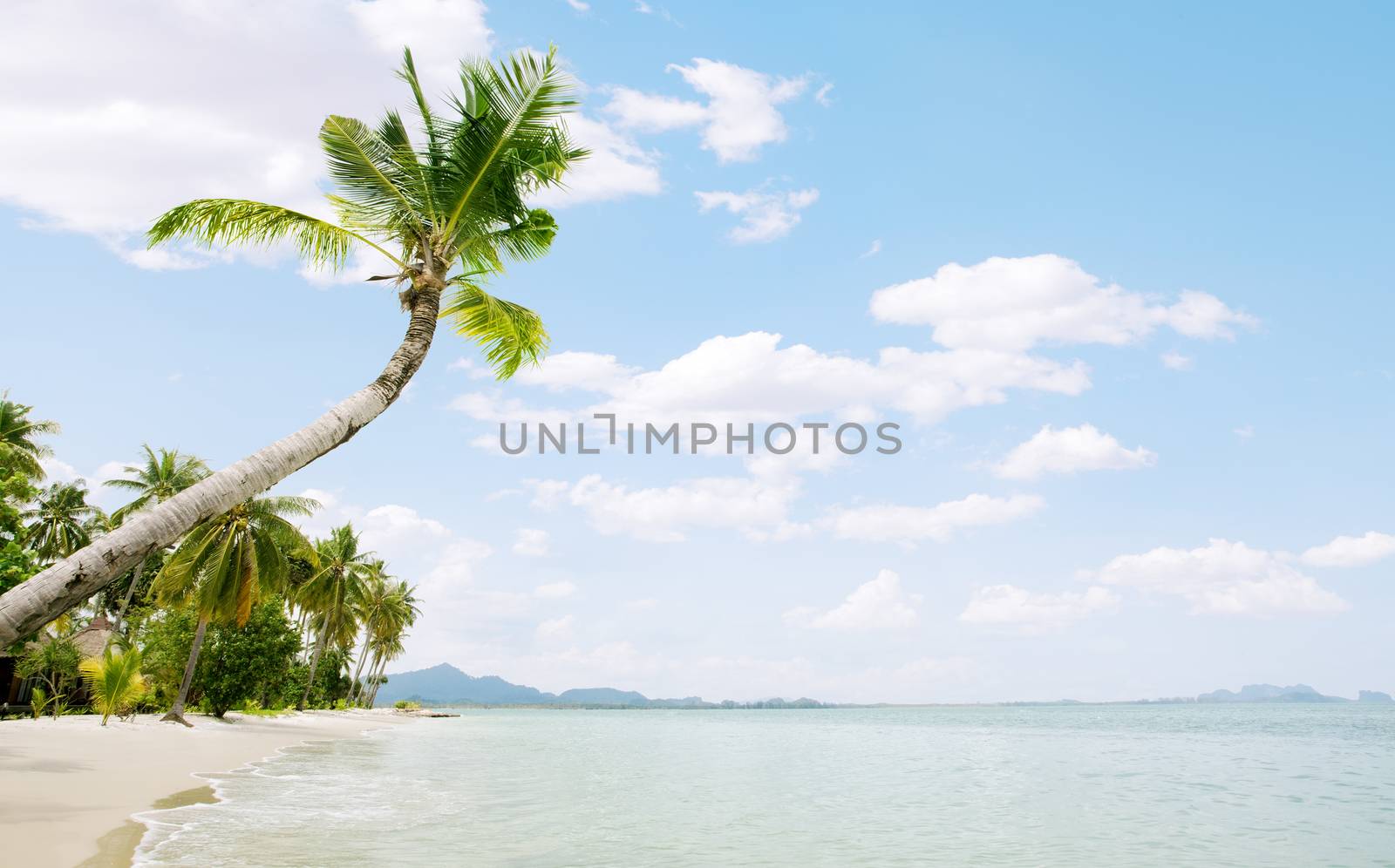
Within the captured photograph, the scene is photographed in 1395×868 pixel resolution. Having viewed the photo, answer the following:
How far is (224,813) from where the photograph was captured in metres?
11.4

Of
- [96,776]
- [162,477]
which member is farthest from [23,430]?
[96,776]

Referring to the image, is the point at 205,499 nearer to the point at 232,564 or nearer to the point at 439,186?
the point at 439,186

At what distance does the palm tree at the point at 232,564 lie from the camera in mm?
23516

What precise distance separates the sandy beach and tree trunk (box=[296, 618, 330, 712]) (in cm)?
1916

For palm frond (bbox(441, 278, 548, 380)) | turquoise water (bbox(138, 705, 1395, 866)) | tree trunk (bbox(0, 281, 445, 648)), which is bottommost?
turquoise water (bbox(138, 705, 1395, 866))

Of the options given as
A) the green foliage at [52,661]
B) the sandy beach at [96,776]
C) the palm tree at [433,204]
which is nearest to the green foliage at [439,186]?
the palm tree at [433,204]

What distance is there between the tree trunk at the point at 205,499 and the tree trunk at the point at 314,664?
4255 centimetres

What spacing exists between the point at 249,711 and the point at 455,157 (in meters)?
34.0

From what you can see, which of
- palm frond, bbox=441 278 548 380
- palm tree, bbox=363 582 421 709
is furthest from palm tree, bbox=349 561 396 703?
palm frond, bbox=441 278 548 380

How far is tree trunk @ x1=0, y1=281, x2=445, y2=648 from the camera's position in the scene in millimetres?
5172

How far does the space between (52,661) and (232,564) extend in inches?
332

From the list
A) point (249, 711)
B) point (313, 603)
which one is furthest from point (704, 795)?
point (313, 603)

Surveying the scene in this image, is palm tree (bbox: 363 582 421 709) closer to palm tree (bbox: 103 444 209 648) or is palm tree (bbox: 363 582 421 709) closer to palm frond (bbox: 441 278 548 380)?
palm tree (bbox: 103 444 209 648)

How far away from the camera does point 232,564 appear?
23641 millimetres
